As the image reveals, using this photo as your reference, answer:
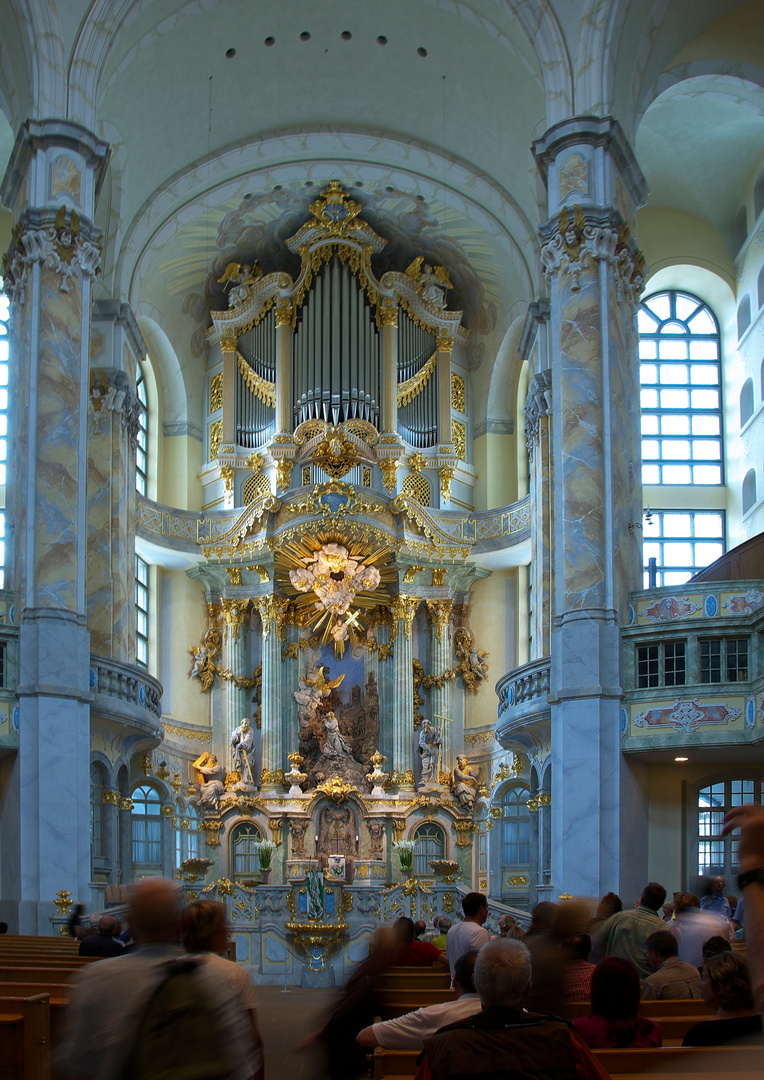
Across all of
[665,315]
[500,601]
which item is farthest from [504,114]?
[500,601]

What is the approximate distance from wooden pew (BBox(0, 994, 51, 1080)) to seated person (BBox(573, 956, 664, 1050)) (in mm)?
3056

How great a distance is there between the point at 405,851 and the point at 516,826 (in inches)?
102

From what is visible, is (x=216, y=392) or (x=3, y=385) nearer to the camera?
(x=3, y=385)

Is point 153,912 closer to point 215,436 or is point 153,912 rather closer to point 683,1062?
point 683,1062

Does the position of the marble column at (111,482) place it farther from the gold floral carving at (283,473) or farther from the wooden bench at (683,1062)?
the wooden bench at (683,1062)

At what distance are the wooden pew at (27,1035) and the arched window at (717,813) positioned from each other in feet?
51.7

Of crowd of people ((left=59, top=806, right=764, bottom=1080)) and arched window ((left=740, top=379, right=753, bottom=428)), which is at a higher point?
arched window ((left=740, top=379, right=753, bottom=428))

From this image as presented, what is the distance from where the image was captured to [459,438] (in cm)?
3428

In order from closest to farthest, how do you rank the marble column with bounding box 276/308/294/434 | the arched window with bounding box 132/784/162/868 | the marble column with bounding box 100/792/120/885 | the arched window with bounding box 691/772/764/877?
the arched window with bounding box 691/772/764/877
the marble column with bounding box 100/792/120/885
the arched window with bounding box 132/784/162/868
the marble column with bounding box 276/308/294/434

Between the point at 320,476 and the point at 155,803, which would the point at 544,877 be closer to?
the point at 155,803

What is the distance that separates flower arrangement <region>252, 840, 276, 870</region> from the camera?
3027cm

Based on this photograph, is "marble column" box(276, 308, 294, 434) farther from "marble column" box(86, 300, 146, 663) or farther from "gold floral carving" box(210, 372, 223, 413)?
"marble column" box(86, 300, 146, 663)

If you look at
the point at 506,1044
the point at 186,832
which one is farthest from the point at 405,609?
the point at 506,1044

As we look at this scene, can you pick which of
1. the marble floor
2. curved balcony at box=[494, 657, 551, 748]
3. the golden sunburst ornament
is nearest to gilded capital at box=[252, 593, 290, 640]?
the golden sunburst ornament
